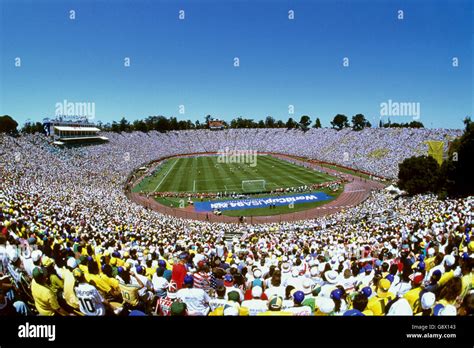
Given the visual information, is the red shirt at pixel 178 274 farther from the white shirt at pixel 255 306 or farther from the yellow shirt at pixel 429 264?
the yellow shirt at pixel 429 264

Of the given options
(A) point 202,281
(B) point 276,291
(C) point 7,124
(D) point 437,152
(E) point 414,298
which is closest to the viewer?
(E) point 414,298

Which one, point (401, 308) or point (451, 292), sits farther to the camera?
point (451, 292)

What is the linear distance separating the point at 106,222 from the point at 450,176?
26.0m

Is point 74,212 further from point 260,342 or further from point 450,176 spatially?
point 450,176

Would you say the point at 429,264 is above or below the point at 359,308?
below

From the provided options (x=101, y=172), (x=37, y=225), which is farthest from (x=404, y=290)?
(x=101, y=172)

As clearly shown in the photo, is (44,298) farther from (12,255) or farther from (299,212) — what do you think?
(299,212)

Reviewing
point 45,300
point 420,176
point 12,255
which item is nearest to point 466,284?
point 45,300

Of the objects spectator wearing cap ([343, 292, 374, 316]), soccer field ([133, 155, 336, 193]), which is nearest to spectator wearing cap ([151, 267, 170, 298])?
spectator wearing cap ([343, 292, 374, 316])

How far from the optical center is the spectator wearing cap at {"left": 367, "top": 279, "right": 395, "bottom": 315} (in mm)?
4828

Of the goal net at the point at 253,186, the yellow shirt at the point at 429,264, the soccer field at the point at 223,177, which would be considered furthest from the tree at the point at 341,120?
the yellow shirt at the point at 429,264

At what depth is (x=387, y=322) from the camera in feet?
15.1

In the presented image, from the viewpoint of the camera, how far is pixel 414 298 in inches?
199

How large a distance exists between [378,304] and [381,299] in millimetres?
118
